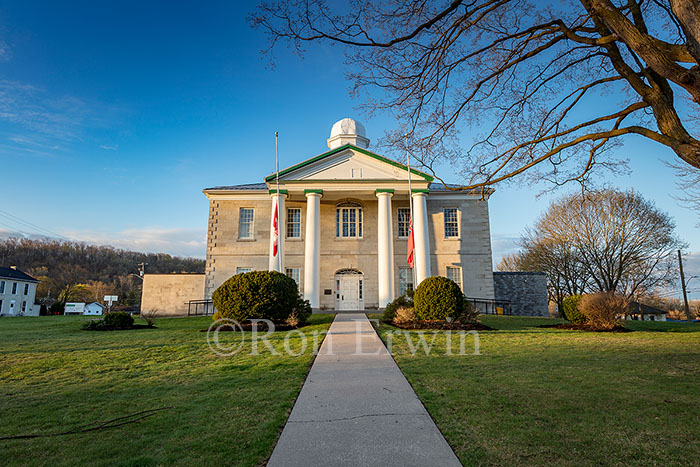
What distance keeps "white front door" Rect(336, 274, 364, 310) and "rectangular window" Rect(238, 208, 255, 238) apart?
6.85 m

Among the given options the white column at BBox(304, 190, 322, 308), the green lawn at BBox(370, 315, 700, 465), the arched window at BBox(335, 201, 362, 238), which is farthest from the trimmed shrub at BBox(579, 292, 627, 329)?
the arched window at BBox(335, 201, 362, 238)

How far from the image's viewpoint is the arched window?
26.4m

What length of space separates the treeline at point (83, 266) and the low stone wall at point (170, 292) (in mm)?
47126

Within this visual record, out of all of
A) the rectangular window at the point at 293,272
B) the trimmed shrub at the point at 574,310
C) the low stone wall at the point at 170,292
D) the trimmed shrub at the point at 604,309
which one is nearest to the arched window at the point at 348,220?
the rectangular window at the point at 293,272

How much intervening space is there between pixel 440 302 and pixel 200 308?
18.4m

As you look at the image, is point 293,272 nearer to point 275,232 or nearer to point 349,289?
point 349,289

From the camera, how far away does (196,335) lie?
39.6 ft

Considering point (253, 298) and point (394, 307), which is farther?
point (394, 307)

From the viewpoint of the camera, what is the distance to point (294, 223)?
26.7m

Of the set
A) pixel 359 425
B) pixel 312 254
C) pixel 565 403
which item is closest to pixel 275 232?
pixel 312 254

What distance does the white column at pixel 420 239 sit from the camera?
2264cm

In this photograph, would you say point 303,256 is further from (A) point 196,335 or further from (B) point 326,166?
(A) point 196,335

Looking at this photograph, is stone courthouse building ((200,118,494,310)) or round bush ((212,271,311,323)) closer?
round bush ((212,271,311,323))

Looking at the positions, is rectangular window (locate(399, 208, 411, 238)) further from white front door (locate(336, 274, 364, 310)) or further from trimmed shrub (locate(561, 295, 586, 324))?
trimmed shrub (locate(561, 295, 586, 324))
